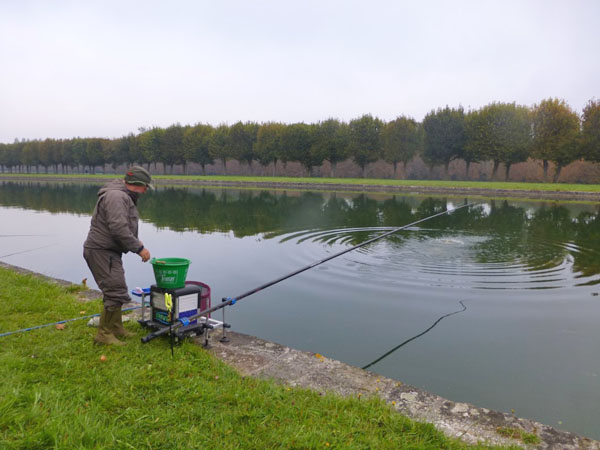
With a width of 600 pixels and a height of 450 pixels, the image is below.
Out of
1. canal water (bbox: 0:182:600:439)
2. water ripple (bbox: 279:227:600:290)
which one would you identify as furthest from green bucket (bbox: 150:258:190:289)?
water ripple (bbox: 279:227:600:290)

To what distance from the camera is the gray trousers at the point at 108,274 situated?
195 inches

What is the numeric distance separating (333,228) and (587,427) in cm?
1264

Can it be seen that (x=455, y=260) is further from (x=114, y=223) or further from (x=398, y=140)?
(x=398, y=140)

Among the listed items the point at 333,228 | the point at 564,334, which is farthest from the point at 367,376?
the point at 333,228

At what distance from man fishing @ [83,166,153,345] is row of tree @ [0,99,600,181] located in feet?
175

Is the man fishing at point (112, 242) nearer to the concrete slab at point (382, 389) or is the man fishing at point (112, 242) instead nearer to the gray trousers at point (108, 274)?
the gray trousers at point (108, 274)

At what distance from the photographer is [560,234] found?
15.5 meters

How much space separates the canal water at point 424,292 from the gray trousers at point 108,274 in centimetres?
216

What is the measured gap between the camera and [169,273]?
4992 millimetres

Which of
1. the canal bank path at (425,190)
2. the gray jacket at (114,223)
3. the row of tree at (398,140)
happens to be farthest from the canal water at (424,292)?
the row of tree at (398,140)

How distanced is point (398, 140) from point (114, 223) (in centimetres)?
5851

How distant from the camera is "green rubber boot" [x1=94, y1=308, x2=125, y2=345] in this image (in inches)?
198

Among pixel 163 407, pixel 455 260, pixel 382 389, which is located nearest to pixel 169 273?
pixel 163 407

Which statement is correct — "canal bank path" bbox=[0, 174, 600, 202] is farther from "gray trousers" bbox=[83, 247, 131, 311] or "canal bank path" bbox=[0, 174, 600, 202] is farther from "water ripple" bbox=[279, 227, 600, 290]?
"gray trousers" bbox=[83, 247, 131, 311]
